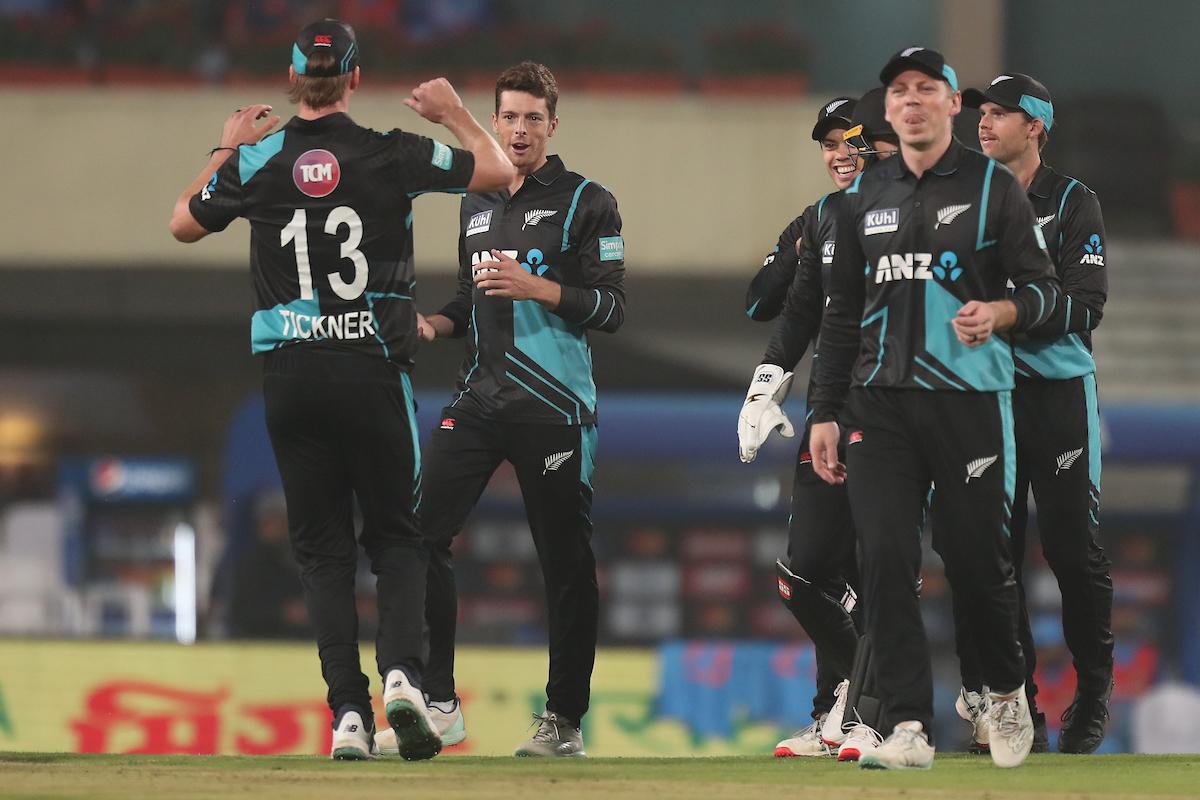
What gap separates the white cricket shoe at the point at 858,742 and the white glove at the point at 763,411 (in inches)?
41.6

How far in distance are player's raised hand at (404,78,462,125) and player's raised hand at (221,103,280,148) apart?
0.46 metres

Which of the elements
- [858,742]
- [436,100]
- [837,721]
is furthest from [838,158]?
[858,742]

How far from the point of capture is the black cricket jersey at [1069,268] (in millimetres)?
6988

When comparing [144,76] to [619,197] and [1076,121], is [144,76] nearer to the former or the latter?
[619,197]

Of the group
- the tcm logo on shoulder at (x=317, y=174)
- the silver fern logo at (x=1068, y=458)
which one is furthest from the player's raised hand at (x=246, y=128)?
the silver fern logo at (x=1068, y=458)

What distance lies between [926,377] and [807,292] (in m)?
1.27

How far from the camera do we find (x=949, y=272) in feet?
19.0

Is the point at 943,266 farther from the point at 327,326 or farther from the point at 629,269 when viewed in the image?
the point at 629,269

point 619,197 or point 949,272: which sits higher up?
point 619,197

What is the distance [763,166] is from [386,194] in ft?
45.9

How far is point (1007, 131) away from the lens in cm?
712

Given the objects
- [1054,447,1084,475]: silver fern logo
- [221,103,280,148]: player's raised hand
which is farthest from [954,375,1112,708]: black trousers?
[221,103,280,148]: player's raised hand

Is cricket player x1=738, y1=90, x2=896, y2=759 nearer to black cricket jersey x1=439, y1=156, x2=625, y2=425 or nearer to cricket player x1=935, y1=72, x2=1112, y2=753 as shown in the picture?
cricket player x1=935, y1=72, x2=1112, y2=753

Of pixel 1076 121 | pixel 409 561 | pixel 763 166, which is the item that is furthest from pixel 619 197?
pixel 409 561
